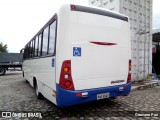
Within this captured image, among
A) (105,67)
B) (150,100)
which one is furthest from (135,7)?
(105,67)

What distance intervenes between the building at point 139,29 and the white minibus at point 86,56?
461cm

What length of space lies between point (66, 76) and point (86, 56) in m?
0.74

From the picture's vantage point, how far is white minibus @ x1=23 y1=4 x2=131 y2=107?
3865mm

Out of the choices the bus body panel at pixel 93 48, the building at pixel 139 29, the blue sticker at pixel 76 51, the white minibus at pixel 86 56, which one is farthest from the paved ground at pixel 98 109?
the building at pixel 139 29

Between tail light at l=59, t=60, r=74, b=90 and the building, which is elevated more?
the building

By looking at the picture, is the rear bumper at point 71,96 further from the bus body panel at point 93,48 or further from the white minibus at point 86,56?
the bus body panel at point 93,48

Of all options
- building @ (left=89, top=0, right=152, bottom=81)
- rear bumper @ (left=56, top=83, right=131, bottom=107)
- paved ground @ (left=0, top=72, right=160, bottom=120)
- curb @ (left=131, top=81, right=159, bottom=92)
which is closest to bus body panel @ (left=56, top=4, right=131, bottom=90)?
rear bumper @ (left=56, top=83, right=131, bottom=107)

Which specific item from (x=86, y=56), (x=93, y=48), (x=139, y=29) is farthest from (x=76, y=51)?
(x=139, y=29)

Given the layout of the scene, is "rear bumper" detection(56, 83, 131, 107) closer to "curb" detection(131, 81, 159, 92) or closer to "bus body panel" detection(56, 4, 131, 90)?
"bus body panel" detection(56, 4, 131, 90)

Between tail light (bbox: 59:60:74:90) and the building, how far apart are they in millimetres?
6124

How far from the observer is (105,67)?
448 centimetres

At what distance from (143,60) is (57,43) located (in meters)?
7.54

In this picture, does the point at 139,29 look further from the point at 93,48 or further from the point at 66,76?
the point at 66,76

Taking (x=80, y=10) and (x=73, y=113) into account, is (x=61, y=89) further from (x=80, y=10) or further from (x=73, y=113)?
(x=80, y=10)
